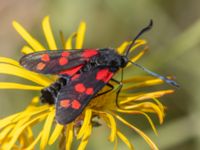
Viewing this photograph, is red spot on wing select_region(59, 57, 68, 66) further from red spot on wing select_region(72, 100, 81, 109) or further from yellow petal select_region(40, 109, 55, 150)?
red spot on wing select_region(72, 100, 81, 109)

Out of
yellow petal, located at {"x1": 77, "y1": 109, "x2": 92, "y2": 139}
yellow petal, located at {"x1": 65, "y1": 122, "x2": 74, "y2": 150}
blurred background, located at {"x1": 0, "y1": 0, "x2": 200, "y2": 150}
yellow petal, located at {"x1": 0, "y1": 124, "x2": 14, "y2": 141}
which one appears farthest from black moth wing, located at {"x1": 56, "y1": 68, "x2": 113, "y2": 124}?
blurred background, located at {"x1": 0, "y1": 0, "x2": 200, "y2": 150}

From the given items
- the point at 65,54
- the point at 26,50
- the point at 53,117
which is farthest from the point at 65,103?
the point at 26,50

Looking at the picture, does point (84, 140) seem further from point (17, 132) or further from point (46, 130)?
point (17, 132)

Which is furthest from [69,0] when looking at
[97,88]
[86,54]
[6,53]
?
[97,88]

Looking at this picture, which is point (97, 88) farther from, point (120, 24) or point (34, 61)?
point (120, 24)

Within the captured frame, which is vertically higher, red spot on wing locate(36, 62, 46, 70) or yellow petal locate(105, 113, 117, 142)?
red spot on wing locate(36, 62, 46, 70)

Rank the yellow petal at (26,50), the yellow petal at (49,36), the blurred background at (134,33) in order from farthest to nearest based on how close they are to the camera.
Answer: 1. the blurred background at (134,33)
2. the yellow petal at (49,36)
3. the yellow petal at (26,50)

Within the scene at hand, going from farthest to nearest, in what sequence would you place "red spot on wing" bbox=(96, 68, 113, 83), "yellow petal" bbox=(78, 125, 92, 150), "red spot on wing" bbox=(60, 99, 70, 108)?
"red spot on wing" bbox=(96, 68, 113, 83)
"red spot on wing" bbox=(60, 99, 70, 108)
"yellow petal" bbox=(78, 125, 92, 150)

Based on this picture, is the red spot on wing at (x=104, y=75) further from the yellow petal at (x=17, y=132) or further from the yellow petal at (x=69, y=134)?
the yellow petal at (x=17, y=132)

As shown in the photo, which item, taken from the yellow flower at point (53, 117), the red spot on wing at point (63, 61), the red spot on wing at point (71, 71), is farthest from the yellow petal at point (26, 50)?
the red spot on wing at point (71, 71)
